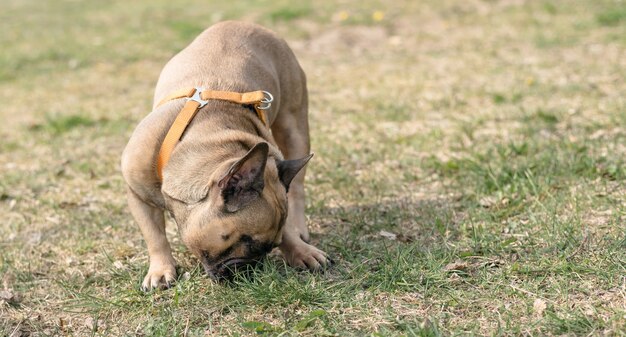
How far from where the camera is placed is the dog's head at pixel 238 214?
11.5 ft

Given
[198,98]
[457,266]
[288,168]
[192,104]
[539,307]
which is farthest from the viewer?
[198,98]

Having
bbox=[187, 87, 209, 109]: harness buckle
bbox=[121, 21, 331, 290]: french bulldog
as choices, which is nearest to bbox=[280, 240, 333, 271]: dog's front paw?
bbox=[121, 21, 331, 290]: french bulldog

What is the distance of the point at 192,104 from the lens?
13.3 feet

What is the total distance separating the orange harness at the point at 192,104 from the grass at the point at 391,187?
727mm

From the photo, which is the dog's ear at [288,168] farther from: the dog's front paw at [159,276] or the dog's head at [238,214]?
the dog's front paw at [159,276]

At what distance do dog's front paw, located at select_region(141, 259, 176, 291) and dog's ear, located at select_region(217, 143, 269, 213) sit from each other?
83 centimetres

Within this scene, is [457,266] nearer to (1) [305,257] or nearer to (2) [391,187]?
(1) [305,257]

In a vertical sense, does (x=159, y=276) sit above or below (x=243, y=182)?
below

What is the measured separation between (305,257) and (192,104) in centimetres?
106

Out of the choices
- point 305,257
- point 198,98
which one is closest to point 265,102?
point 198,98

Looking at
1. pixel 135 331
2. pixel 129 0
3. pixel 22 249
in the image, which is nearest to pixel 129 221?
pixel 22 249

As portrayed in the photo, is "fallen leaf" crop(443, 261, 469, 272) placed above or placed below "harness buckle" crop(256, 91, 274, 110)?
below

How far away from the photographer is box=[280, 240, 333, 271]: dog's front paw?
4.20 m

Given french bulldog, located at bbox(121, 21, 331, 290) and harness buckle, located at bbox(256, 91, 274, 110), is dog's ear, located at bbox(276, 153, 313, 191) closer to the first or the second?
french bulldog, located at bbox(121, 21, 331, 290)
